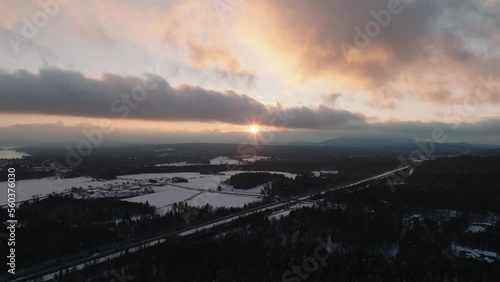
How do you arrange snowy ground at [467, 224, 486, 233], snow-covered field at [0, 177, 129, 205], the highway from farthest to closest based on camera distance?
snow-covered field at [0, 177, 129, 205]
snowy ground at [467, 224, 486, 233]
the highway

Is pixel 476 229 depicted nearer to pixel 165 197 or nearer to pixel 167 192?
pixel 165 197

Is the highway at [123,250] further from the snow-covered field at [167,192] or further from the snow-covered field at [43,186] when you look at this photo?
the snow-covered field at [43,186]

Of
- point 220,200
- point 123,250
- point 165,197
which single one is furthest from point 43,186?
point 123,250

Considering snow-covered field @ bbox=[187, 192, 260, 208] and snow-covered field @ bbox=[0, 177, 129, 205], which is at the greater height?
snow-covered field @ bbox=[0, 177, 129, 205]

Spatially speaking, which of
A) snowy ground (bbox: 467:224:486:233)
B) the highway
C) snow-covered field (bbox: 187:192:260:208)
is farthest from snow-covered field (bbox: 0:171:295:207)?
snowy ground (bbox: 467:224:486:233)

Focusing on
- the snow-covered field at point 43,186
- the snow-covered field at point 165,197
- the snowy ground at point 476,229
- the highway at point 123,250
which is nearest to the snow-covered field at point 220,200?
the snow-covered field at point 165,197

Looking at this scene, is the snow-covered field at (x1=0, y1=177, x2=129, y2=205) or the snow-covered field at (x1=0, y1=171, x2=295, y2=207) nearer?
the snow-covered field at (x1=0, y1=171, x2=295, y2=207)

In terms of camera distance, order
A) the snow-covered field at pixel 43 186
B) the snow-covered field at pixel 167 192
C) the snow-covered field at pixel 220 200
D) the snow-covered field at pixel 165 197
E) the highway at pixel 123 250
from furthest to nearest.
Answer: the snow-covered field at pixel 43 186 → the snow-covered field at pixel 167 192 → the snow-covered field at pixel 165 197 → the snow-covered field at pixel 220 200 → the highway at pixel 123 250

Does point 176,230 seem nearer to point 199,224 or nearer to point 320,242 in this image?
point 199,224

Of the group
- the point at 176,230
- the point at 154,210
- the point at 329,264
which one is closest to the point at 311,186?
the point at 154,210

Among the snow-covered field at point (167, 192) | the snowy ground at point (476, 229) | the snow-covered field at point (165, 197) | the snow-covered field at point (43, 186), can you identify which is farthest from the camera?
the snow-covered field at point (43, 186)

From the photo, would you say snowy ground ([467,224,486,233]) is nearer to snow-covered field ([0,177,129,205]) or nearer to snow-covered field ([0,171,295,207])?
snow-covered field ([0,171,295,207])
